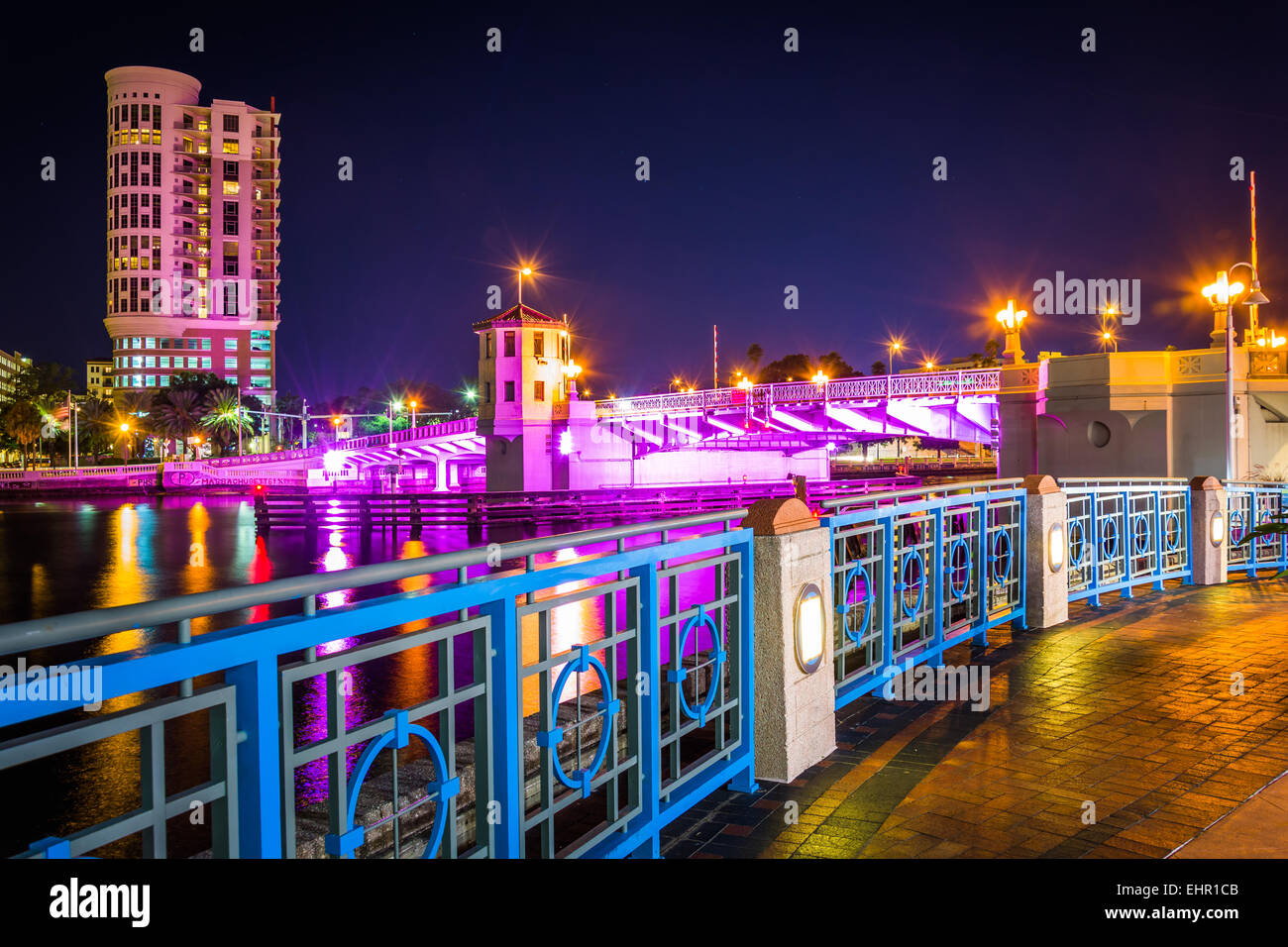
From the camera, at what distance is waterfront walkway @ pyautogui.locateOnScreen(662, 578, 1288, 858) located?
4594mm

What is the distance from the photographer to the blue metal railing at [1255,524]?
1534 cm

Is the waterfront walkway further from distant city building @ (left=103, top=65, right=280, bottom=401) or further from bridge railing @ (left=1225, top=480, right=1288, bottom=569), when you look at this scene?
distant city building @ (left=103, top=65, right=280, bottom=401)

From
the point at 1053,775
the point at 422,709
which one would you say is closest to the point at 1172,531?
the point at 1053,775

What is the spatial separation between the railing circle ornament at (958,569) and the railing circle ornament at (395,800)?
6604mm

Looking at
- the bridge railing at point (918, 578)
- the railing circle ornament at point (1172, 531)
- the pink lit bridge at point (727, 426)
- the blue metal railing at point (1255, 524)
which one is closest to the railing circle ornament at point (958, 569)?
the bridge railing at point (918, 578)

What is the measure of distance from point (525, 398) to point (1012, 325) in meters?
33.8

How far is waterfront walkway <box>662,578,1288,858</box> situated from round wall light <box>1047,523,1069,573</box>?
1.68 m

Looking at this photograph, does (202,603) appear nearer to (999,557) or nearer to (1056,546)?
(999,557)

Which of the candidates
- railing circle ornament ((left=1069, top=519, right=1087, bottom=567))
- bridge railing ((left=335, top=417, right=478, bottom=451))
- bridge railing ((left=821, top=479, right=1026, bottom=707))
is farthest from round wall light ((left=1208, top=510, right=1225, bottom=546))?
bridge railing ((left=335, top=417, right=478, bottom=451))

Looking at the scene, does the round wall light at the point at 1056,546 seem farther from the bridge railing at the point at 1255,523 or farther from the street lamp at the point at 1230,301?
the street lamp at the point at 1230,301

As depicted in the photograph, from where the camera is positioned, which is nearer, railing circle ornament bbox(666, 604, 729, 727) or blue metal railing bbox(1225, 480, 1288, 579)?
railing circle ornament bbox(666, 604, 729, 727)
